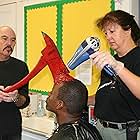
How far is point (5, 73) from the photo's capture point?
2248 mm

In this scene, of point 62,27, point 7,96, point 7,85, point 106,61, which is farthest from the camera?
point 62,27

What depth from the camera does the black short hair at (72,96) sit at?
61.6 inches

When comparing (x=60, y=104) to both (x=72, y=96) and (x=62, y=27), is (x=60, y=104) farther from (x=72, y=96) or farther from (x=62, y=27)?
(x=62, y=27)

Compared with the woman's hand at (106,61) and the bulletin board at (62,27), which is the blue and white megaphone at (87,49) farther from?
the bulletin board at (62,27)

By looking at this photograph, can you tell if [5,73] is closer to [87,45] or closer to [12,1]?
[87,45]

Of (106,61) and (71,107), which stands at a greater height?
(106,61)

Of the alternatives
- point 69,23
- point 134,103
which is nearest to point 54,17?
point 69,23

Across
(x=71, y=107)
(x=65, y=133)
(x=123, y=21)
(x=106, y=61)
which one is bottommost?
(x=65, y=133)

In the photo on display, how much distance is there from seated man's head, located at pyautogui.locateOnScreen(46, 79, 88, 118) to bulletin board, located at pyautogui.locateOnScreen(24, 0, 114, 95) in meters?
0.88

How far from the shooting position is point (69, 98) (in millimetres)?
1562

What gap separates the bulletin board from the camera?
2.53 metres

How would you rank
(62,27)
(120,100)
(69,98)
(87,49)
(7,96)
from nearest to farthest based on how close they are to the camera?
(87,49), (69,98), (120,100), (7,96), (62,27)

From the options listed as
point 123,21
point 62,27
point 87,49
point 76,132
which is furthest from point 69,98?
point 62,27

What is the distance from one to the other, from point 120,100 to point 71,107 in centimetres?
29
